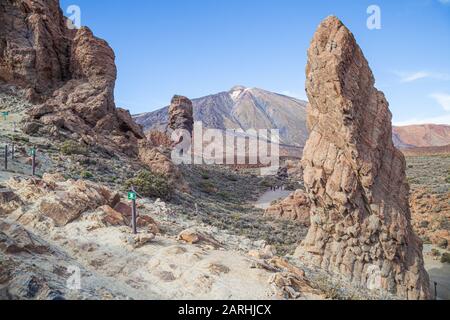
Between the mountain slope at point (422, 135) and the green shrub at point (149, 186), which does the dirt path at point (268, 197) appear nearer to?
the green shrub at point (149, 186)

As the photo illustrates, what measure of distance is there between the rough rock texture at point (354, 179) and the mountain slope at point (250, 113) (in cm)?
10753

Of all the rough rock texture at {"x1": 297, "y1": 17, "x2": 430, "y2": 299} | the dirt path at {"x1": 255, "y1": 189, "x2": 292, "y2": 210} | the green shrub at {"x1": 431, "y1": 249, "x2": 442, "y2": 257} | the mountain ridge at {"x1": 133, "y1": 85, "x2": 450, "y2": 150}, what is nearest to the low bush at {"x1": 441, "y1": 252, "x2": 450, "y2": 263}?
the green shrub at {"x1": 431, "y1": 249, "x2": 442, "y2": 257}

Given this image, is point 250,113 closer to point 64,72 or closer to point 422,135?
point 422,135

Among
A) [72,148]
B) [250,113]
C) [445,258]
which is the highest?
[250,113]

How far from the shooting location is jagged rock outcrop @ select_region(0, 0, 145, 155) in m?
21.9

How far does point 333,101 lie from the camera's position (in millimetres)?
10734

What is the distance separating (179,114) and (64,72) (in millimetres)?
26170

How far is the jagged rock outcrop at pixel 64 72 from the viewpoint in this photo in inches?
861

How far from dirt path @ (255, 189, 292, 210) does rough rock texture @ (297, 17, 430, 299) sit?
14.3 metres

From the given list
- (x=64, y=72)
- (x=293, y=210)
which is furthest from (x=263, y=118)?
(x=293, y=210)

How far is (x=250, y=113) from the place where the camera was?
502ft

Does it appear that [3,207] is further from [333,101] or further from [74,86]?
[74,86]

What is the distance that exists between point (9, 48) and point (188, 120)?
29.3m

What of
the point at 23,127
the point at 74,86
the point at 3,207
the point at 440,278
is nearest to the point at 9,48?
the point at 74,86
